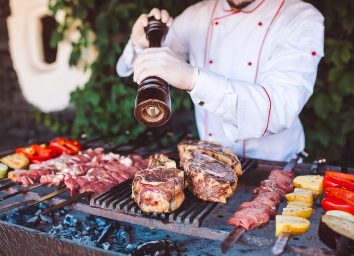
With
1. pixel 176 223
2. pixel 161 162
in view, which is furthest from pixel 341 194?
pixel 161 162

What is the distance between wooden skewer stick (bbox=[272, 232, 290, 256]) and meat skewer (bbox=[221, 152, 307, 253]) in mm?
199

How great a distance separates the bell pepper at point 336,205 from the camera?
7.60ft

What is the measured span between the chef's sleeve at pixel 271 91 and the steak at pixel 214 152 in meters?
0.14

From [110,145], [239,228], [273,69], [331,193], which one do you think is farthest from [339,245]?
[110,145]

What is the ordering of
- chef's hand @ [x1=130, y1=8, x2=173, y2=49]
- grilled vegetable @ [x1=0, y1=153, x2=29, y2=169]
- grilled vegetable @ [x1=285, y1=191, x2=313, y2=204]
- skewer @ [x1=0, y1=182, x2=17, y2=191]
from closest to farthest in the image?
grilled vegetable @ [x1=285, y1=191, x2=313, y2=204], skewer @ [x1=0, y1=182, x2=17, y2=191], chef's hand @ [x1=130, y1=8, x2=173, y2=49], grilled vegetable @ [x1=0, y1=153, x2=29, y2=169]

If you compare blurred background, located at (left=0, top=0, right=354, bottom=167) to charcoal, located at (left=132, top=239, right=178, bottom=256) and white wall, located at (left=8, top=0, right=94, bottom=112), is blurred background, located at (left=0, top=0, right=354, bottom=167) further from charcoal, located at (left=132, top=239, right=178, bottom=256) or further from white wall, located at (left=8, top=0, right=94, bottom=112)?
charcoal, located at (left=132, top=239, right=178, bottom=256)

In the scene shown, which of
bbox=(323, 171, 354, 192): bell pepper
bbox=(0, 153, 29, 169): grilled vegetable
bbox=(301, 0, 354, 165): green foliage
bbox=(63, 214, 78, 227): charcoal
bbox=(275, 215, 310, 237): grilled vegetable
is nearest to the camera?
bbox=(275, 215, 310, 237): grilled vegetable

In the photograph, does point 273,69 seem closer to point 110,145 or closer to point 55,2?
point 110,145

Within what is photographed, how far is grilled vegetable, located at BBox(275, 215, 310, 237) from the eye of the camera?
6.83 ft

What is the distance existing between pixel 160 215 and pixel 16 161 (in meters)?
1.77

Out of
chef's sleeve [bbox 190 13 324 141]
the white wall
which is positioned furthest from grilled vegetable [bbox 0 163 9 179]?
the white wall

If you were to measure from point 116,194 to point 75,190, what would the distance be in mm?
372

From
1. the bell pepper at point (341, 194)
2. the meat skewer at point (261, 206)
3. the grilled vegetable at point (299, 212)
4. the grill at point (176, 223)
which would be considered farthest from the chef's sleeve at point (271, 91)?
the grilled vegetable at point (299, 212)

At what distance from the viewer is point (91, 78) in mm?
6527
